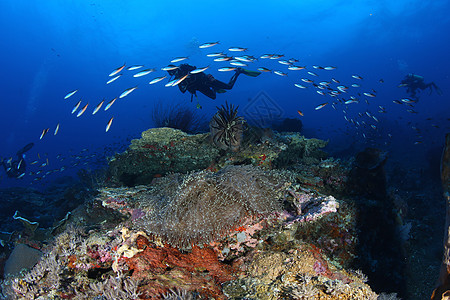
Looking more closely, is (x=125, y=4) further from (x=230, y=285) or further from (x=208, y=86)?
(x=230, y=285)

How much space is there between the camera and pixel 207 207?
3141 millimetres

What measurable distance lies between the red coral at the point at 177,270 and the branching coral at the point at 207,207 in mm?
186

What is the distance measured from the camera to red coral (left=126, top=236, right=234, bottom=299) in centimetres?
240

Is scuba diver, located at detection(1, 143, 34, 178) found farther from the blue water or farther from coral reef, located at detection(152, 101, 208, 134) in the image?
the blue water

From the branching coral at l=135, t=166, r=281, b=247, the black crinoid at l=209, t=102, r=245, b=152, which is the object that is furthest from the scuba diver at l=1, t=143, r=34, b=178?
the branching coral at l=135, t=166, r=281, b=247

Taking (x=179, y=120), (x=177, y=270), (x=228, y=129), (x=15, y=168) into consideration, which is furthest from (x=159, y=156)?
(x=15, y=168)

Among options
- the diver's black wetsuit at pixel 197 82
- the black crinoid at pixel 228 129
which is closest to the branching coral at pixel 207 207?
the black crinoid at pixel 228 129

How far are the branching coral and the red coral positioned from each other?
0.19 m

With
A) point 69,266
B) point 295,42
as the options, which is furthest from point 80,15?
point 69,266

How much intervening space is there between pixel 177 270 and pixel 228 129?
145 inches

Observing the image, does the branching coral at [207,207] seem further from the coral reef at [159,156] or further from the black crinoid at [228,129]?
the coral reef at [159,156]

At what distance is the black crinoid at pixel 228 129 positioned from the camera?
18.5ft

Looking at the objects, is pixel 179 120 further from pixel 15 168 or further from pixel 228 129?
pixel 15 168

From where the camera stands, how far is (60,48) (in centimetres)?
8138
